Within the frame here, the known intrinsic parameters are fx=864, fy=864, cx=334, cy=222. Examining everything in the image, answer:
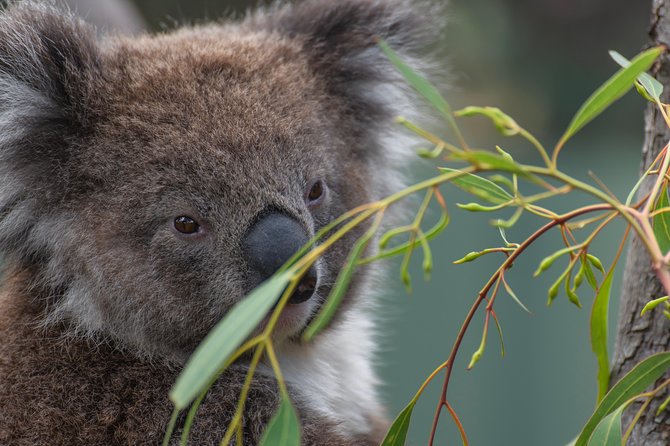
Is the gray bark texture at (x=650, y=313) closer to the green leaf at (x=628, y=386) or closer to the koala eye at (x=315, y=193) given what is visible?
the green leaf at (x=628, y=386)

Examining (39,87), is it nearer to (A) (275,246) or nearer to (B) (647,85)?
(A) (275,246)

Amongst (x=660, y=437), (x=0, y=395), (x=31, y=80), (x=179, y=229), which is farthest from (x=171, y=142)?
(x=660, y=437)

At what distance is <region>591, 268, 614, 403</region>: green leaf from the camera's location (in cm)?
146

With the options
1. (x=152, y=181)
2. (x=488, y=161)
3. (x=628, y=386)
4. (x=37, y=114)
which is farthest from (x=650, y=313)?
(x=37, y=114)

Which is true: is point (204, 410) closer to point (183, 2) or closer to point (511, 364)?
point (511, 364)

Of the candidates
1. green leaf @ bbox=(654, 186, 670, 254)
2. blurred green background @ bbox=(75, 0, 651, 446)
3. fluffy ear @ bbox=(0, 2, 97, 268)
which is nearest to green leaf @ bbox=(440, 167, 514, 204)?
green leaf @ bbox=(654, 186, 670, 254)

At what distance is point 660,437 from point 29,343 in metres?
1.43

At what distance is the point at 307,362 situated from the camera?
7.63ft

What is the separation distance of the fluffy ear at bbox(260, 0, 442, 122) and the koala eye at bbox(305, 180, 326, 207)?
0.44 meters

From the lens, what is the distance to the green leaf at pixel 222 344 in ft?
2.96

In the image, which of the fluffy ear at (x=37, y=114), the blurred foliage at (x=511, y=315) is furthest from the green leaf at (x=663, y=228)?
the blurred foliage at (x=511, y=315)

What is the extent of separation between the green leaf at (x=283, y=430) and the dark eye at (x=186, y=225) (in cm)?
88

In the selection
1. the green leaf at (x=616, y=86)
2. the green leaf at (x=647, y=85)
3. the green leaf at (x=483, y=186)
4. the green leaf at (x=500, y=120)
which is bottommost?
the green leaf at (x=483, y=186)

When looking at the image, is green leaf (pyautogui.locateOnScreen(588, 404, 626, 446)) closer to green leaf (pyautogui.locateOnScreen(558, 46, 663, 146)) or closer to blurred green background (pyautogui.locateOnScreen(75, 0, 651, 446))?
green leaf (pyautogui.locateOnScreen(558, 46, 663, 146))
